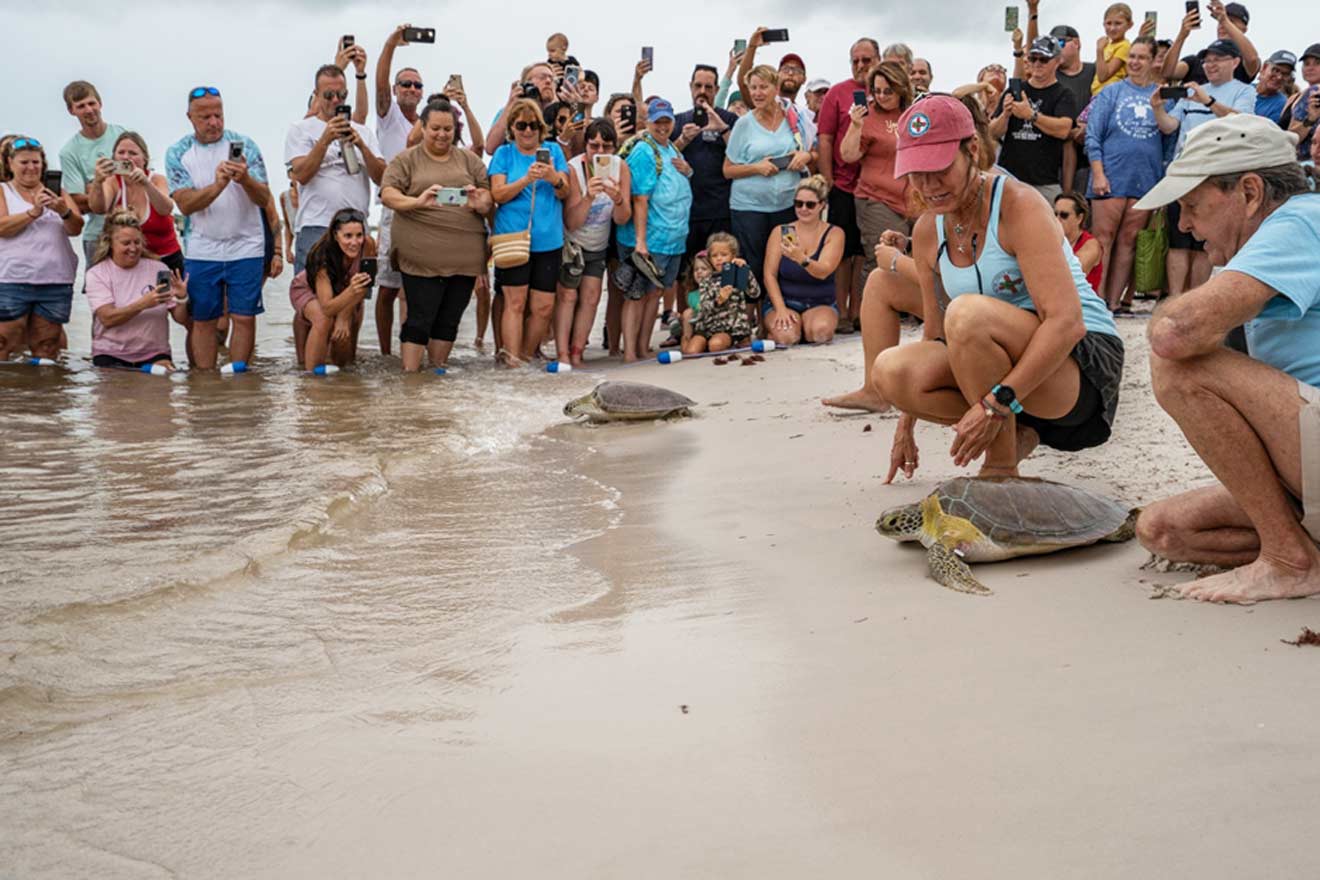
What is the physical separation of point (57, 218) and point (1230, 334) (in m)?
7.97

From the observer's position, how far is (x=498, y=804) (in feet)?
6.88

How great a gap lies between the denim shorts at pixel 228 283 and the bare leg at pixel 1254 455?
6.99m

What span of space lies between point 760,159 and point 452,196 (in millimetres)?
2182

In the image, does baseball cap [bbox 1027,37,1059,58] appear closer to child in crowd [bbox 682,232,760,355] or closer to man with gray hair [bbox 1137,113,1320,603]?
child in crowd [bbox 682,232,760,355]

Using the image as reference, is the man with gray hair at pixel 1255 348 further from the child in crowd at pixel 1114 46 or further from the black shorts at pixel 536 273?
the child in crowd at pixel 1114 46

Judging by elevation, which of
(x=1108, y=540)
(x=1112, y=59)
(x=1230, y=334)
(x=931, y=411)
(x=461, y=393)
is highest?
(x=1112, y=59)

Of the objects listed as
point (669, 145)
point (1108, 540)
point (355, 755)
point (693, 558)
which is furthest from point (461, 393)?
point (355, 755)

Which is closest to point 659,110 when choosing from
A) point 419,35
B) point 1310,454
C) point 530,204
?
point 530,204

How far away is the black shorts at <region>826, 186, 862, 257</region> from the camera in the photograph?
29.0ft

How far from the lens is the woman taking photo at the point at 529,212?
832cm

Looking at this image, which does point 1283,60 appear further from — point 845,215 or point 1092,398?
point 1092,398

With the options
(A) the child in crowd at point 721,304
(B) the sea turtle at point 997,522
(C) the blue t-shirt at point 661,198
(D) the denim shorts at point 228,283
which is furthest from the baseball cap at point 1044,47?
(B) the sea turtle at point 997,522

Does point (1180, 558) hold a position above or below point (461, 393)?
above

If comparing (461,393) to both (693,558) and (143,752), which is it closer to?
(693,558)
